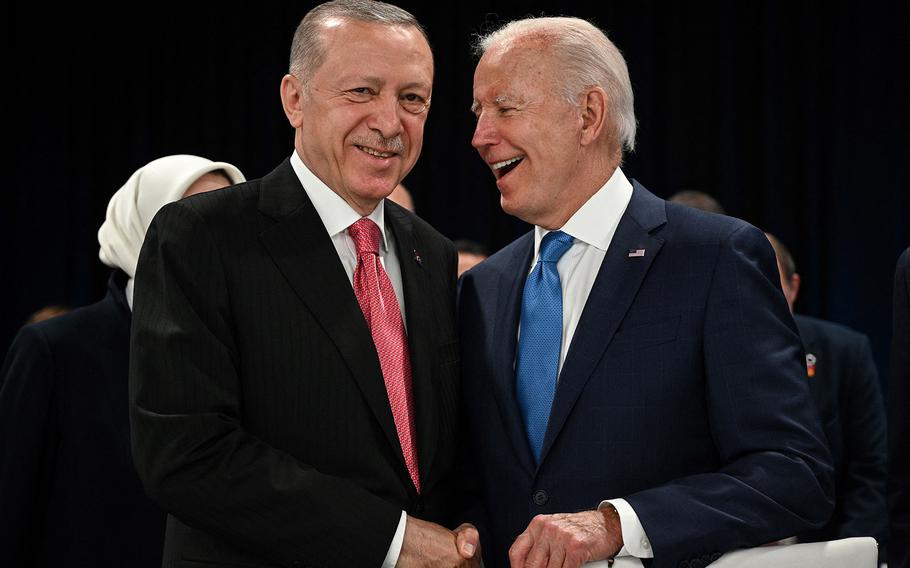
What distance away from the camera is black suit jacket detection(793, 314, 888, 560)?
13.1 feet

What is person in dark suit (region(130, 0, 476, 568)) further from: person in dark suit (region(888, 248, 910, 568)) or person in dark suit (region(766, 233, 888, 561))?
A: person in dark suit (region(766, 233, 888, 561))

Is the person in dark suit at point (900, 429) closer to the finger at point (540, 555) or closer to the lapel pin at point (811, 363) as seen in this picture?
the finger at point (540, 555)

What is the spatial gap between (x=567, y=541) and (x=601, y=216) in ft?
2.50

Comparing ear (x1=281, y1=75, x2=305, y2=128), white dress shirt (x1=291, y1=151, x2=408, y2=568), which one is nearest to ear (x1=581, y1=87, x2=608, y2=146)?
white dress shirt (x1=291, y1=151, x2=408, y2=568)

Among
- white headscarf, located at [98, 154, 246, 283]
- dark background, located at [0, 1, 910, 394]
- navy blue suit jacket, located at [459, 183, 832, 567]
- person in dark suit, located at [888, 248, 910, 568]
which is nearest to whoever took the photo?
navy blue suit jacket, located at [459, 183, 832, 567]

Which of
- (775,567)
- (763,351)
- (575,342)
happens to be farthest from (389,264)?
(775,567)

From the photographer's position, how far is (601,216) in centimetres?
260

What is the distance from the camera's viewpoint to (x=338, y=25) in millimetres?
2463

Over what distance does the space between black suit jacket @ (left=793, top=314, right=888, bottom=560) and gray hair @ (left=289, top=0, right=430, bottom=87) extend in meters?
2.17

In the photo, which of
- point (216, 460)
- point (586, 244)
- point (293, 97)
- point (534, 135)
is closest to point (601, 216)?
point (586, 244)

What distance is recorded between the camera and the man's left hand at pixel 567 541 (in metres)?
2.16

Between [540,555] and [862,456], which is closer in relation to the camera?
[540,555]

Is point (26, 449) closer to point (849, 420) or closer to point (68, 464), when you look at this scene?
point (68, 464)

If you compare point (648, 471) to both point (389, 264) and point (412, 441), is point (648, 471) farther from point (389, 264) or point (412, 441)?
point (389, 264)
